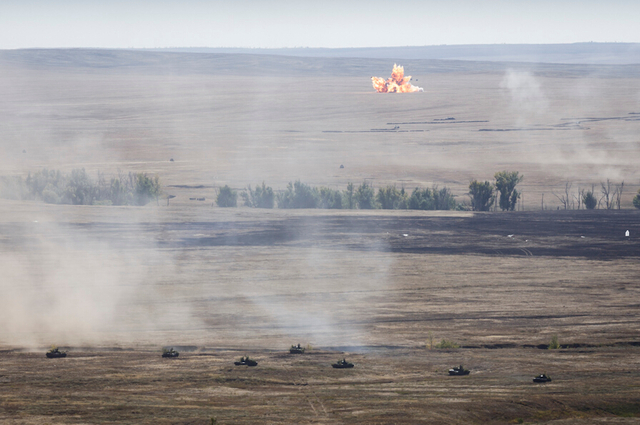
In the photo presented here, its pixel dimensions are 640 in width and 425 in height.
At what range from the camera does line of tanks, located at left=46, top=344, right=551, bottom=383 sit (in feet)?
81.0

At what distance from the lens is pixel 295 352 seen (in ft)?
95.0

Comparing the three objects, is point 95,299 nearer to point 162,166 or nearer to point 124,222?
point 124,222

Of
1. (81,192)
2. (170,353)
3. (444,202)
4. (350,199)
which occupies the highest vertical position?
(81,192)

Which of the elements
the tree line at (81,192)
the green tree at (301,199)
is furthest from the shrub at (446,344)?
the tree line at (81,192)

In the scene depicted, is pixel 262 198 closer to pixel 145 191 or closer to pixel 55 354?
pixel 145 191

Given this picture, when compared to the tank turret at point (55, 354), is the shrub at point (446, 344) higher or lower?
higher

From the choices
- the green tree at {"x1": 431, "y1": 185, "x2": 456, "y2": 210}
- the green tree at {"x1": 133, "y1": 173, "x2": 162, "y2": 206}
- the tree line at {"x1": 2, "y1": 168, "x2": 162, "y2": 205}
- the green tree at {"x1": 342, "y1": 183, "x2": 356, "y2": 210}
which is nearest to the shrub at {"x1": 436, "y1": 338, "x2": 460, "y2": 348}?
the green tree at {"x1": 342, "y1": 183, "x2": 356, "y2": 210}

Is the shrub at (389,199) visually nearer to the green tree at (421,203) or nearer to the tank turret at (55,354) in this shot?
the green tree at (421,203)

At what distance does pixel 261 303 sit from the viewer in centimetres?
3859

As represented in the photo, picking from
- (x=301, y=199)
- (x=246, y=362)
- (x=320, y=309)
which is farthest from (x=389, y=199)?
(x=246, y=362)

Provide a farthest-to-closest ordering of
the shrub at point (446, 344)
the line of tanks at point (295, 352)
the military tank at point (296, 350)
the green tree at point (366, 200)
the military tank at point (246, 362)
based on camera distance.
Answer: the green tree at point (366, 200)
the shrub at point (446, 344)
the military tank at point (296, 350)
the military tank at point (246, 362)
the line of tanks at point (295, 352)

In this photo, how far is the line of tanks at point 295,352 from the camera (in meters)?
24.7

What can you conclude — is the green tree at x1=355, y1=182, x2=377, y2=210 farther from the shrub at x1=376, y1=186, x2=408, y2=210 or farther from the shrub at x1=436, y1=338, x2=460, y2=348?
the shrub at x1=436, y1=338, x2=460, y2=348

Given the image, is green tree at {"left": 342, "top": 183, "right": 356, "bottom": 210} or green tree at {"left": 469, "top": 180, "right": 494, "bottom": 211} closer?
green tree at {"left": 469, "top": 180, "right": 494, "bottom": 211}
